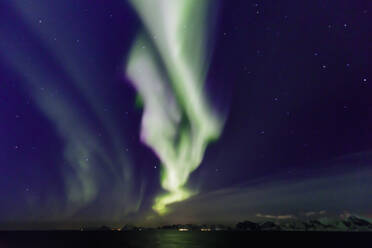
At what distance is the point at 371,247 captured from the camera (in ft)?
331

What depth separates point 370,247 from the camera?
101m

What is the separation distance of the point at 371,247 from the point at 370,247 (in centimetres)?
51
